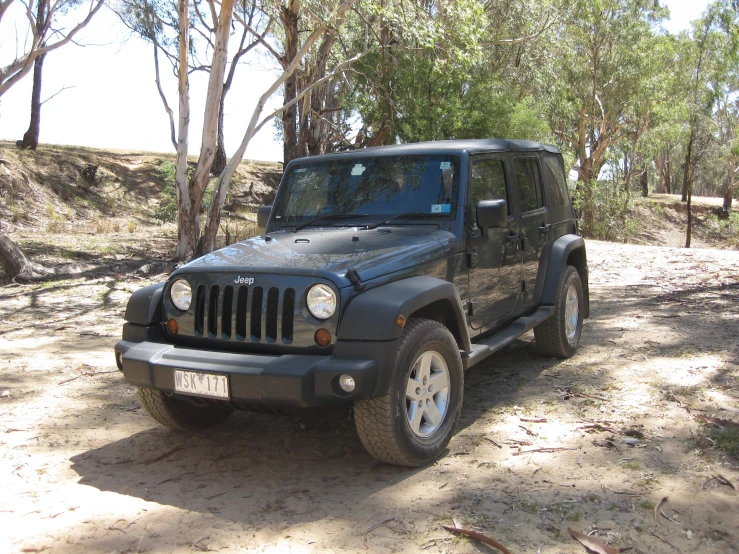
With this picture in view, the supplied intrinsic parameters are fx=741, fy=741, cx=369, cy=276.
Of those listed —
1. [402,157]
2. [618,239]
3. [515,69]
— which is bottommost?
[618,239]

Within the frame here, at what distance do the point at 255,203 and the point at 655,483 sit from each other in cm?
2134

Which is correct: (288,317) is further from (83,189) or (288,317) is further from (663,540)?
(83,189)

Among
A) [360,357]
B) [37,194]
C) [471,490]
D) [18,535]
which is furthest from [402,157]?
[37,194]

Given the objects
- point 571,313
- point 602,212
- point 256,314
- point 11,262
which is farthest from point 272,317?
point 602,212

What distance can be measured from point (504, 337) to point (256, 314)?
79.4 inches

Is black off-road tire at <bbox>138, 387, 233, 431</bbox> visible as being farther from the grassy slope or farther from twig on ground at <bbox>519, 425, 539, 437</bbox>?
the grassy slope

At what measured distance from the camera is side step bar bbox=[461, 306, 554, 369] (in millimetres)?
4699

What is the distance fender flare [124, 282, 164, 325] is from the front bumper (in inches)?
20.9

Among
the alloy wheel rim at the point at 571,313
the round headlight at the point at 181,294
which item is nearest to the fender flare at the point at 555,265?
the alloy wheel rim at the point at 571,313

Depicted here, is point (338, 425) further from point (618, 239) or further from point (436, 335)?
point (618, 239)

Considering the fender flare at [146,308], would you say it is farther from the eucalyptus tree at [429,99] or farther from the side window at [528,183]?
the eucalyptus tree at [429,99]

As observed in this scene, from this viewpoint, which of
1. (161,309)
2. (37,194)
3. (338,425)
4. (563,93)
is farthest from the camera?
(563,93)

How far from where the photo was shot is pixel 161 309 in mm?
4516

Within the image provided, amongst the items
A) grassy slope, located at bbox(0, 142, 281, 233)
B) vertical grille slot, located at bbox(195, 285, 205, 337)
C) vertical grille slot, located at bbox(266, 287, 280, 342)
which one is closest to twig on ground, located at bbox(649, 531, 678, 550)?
vertical grille slot, located at bbox(266, 287, 280, 342)
